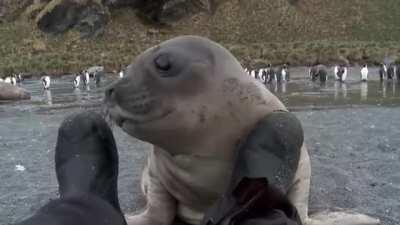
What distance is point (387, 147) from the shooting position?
8.12m

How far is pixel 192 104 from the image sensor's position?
329cm

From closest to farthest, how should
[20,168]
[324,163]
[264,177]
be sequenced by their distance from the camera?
[264,177] → [324,163] → [20,168]

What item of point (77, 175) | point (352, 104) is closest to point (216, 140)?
point (77, 175)

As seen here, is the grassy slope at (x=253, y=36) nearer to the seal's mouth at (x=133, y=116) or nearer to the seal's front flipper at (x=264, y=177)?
the seal's mouth at (x=133, y=116)

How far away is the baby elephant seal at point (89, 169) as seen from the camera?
284cm

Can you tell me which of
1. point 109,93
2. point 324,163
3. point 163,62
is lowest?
point 324,163

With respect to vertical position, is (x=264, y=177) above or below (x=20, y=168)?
above

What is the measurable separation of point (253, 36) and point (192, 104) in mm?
62668

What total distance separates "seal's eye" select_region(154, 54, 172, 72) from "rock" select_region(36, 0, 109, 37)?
2295 inches

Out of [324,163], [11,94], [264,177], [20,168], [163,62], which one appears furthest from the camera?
[11,94]

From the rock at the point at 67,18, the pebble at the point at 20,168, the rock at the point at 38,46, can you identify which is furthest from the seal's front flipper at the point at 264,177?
the rock at the point at 67,18

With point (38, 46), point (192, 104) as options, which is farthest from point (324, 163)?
point (38, 46)

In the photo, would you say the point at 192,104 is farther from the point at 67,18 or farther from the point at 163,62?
the point at 67,18

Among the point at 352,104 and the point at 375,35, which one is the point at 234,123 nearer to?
the point at 352,104
